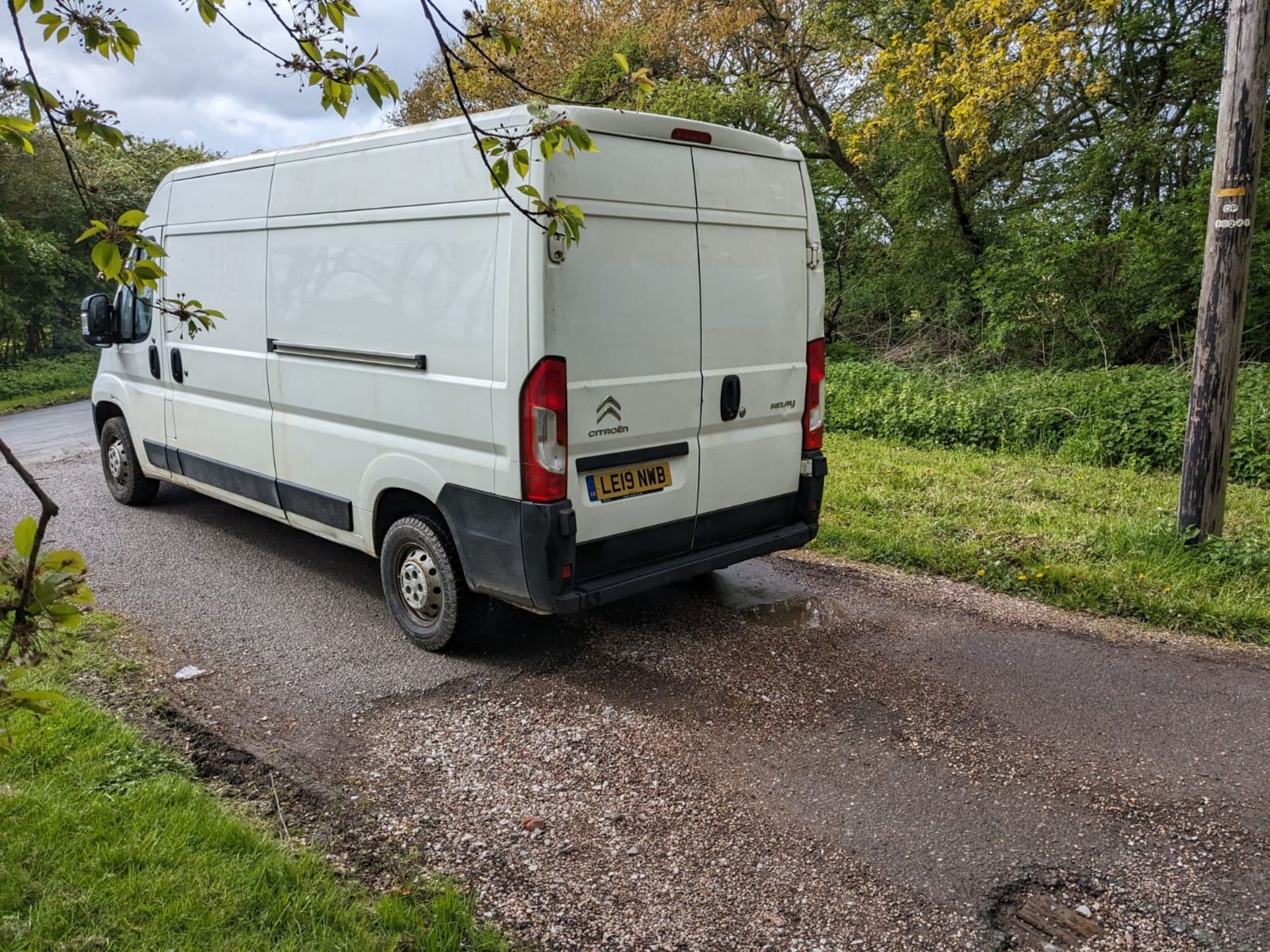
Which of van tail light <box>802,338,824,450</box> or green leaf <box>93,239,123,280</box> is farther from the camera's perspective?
van tail light <box>802,338,824,450</box>

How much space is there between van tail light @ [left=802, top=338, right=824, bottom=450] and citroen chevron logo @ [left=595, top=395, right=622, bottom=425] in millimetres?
1401

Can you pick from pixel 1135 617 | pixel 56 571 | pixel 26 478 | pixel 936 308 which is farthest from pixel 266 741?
Answer: pixel 936 308

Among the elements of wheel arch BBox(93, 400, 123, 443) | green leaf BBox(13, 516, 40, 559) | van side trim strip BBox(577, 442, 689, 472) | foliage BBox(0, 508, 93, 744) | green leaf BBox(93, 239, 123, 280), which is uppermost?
green leaf BBox(93, 239, 123, 280)

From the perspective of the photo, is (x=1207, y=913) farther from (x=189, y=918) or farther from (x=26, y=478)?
(x=26, y=478)

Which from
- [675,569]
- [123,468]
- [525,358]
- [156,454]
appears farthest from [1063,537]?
[123,468]

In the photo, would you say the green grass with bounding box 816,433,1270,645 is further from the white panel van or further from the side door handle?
the side door handle

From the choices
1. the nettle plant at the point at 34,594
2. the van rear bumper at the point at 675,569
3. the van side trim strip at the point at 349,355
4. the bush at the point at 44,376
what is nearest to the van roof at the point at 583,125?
the van side trim strip at the point at 349,355

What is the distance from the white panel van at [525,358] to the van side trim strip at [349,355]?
0.02m

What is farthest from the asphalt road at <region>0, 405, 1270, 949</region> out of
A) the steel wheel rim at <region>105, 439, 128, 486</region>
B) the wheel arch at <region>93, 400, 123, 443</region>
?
the wheel arch at <region>93, 400, 123, 443</region>

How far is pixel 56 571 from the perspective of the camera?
170 cm

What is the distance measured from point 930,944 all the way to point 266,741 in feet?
8.78

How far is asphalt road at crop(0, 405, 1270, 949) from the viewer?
2.88 m

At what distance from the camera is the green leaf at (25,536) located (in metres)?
1.56

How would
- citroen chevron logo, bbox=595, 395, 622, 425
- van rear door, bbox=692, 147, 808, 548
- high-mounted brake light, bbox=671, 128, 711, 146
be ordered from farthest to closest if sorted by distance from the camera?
van rear door, bbox=692, 147, 808, 548 < high-mounted brake light, bbox=671, 128, 711, 146 < citroen chevron logo, bbox=595, 395, 622, 425
